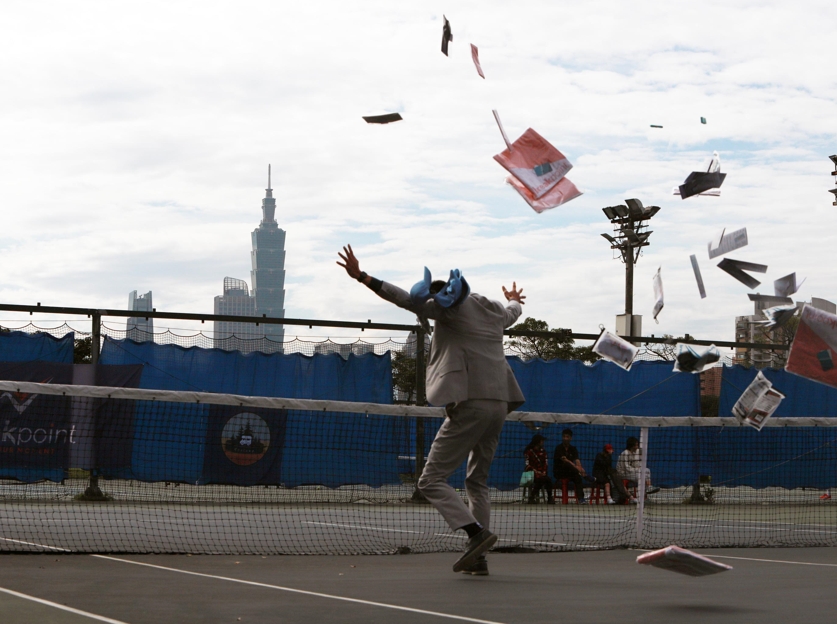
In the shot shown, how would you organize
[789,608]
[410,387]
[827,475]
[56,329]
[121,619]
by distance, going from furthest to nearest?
[827,475] → [410,387] → [56,329] → [789,608] → [121,619]

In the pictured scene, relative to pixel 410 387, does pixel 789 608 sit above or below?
below

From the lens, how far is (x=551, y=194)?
28.3ft

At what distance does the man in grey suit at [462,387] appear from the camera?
6.98 m

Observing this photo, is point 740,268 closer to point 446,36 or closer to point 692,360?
point 692,360

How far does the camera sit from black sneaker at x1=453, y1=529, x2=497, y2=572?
6855 millimetres

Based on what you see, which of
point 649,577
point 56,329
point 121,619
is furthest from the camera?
point 56,329

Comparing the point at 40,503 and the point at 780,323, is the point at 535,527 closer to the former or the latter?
the point at 780,323

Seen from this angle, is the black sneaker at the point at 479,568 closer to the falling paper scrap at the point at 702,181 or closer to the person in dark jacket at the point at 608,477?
the falling paper scrap at the point at 702,181

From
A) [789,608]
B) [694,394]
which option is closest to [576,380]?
[694,394]

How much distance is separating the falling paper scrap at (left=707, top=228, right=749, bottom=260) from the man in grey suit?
2.88m

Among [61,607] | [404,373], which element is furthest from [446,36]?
[404,373]

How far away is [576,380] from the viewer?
1853cm

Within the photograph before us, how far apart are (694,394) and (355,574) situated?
42.7 ft

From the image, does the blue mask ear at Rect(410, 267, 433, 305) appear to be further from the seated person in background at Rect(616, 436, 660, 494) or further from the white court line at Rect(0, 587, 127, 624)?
the seated person in background at Rect(616, 436, 660, 494)
